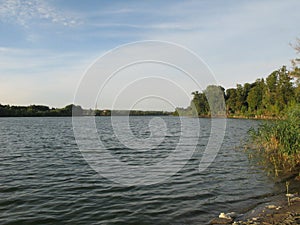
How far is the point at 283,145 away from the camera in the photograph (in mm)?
15844

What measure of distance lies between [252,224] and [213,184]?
564 centimetres

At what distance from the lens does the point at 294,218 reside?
775 cm

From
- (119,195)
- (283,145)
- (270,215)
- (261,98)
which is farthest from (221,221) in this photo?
(261,98)

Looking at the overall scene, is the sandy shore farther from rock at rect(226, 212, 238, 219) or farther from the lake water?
the lake water

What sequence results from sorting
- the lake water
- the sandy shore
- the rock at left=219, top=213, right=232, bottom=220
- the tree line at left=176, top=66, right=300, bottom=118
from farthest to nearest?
1. the tree line at left=176, top=66, right=300, bottom=118
2. the lake water
3. the rock at left=219, top=213, right=232, bottom=220
4. the sandy shore

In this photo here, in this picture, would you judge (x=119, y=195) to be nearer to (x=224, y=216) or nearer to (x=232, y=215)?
(x=224, y=216)

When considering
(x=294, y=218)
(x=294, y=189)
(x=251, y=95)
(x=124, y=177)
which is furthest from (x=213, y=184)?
(x=251, y=95)

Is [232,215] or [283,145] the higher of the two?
[283,145]

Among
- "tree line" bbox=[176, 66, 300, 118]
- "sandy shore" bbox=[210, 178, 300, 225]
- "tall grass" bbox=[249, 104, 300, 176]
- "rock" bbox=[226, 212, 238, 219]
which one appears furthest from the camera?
"tree line" bbox=[176, 66, 300, 118]

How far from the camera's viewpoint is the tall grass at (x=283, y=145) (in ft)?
48.9

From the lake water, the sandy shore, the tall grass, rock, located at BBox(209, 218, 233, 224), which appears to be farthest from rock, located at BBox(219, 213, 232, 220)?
the tall grass

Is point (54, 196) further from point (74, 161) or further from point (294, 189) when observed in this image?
point (294, 189)

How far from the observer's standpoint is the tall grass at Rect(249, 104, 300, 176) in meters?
14.9

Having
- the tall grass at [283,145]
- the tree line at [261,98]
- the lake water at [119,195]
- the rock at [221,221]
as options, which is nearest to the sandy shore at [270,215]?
the rock at [221,221]
